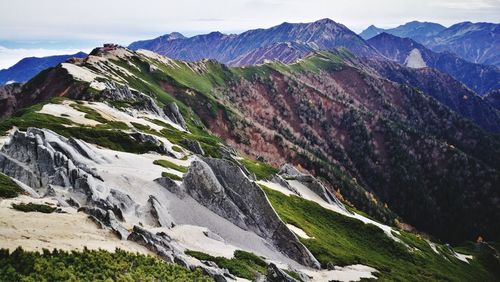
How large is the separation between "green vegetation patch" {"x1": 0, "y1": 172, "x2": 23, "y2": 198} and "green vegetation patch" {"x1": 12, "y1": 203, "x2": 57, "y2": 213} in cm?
319

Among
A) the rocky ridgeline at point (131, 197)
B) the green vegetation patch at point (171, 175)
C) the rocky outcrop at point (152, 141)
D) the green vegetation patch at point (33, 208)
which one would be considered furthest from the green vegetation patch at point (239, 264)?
the rocky outcrop at point (152, 141)

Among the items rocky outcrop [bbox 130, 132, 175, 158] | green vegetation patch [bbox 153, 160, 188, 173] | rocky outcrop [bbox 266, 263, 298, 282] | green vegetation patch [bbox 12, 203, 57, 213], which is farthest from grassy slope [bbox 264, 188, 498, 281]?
green vegetation patch [bbox 12, 203, 57, 213]

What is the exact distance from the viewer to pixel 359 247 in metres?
85.7

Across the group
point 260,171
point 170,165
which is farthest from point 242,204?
point 260,171

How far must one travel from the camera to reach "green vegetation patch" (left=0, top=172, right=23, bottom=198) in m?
41.2

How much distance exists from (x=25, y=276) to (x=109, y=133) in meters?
64.1

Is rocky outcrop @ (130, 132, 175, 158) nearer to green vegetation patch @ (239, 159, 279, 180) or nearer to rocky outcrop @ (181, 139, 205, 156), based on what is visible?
rocky outcrop @ (181, 139, 205, 156)

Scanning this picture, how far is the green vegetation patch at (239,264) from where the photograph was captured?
42750mm

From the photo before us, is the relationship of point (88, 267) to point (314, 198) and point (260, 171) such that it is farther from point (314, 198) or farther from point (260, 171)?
point (260, 171)

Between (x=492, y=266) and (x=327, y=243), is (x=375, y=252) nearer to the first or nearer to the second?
(x=327, y=243)

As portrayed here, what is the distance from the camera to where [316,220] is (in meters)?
89.6

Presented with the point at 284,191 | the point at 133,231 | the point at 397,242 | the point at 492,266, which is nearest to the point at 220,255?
the point at 133,231

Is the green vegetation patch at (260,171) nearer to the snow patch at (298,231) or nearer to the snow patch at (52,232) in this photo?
the snow patch at (298,231)

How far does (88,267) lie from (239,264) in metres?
18.4
